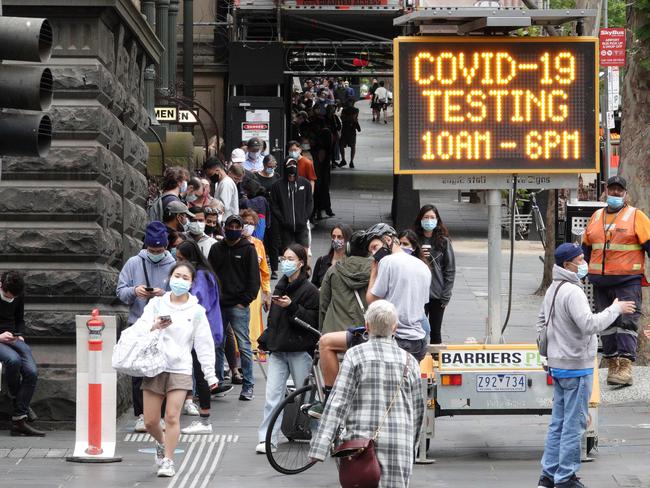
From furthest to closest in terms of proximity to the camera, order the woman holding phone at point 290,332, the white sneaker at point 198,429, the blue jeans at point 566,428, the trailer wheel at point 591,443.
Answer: the white sneaker at point 198,429 → the woman holding phone at point 290,332 → the trailer wheel at point 591,443 → the blue jeans at point 566,428

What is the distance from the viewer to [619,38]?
85.8ft

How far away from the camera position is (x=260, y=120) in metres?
28.7

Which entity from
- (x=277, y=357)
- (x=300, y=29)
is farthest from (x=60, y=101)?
(x=300, y=29)

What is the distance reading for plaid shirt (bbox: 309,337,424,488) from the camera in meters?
7.96

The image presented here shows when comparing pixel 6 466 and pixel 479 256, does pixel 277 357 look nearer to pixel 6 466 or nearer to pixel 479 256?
pixel 6 466

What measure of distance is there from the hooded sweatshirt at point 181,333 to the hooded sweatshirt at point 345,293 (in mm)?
1033

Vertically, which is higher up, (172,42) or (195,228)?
(172,42)

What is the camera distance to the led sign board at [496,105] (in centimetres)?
1134

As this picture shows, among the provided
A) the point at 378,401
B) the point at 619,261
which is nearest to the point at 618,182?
the point at 619,261

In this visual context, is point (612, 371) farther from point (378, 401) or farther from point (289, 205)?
point (289, 205)

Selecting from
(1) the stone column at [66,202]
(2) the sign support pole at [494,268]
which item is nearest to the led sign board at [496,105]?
(2) the sign support pole at [494,268]

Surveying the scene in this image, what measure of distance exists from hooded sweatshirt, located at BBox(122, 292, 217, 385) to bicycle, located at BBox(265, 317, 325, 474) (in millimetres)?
721

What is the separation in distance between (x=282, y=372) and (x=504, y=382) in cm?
183

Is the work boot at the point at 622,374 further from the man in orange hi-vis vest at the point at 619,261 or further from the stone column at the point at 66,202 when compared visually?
the stone column at the point at 66,202
